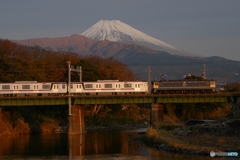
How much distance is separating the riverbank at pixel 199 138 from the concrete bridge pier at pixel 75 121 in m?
20.0

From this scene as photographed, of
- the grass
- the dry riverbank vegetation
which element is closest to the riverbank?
the grass

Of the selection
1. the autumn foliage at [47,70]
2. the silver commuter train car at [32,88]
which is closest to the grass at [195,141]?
the silver commuter train car at [32,88]

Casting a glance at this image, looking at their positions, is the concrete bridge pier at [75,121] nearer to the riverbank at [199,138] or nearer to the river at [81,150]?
the river at [81,150]

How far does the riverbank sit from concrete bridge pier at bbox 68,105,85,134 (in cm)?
2002

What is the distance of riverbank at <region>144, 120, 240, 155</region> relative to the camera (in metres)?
38.3

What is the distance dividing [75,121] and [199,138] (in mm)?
31496

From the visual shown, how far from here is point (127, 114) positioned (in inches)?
3802

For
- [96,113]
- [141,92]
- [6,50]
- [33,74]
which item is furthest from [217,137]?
[6,50]

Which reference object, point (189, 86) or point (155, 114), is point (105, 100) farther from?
point (189, 86)

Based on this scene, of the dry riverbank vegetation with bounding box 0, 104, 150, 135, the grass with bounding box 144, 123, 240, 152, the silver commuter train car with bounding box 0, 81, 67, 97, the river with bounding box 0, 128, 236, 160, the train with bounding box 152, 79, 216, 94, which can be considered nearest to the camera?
the grass with bounding box 144, 123, 240, 152

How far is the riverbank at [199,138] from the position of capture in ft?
126

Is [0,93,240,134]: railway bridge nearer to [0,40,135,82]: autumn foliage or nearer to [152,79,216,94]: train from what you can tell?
[152,79,216,94]: train

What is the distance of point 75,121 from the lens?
6806 centimetres

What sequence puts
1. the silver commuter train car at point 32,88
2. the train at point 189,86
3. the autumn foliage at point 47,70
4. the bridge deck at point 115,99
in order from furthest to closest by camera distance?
the autumn foliage at point 47,70
the train at point 189,86
the silver commuter train car at point 32,88
the bridge deck at point 115,99
